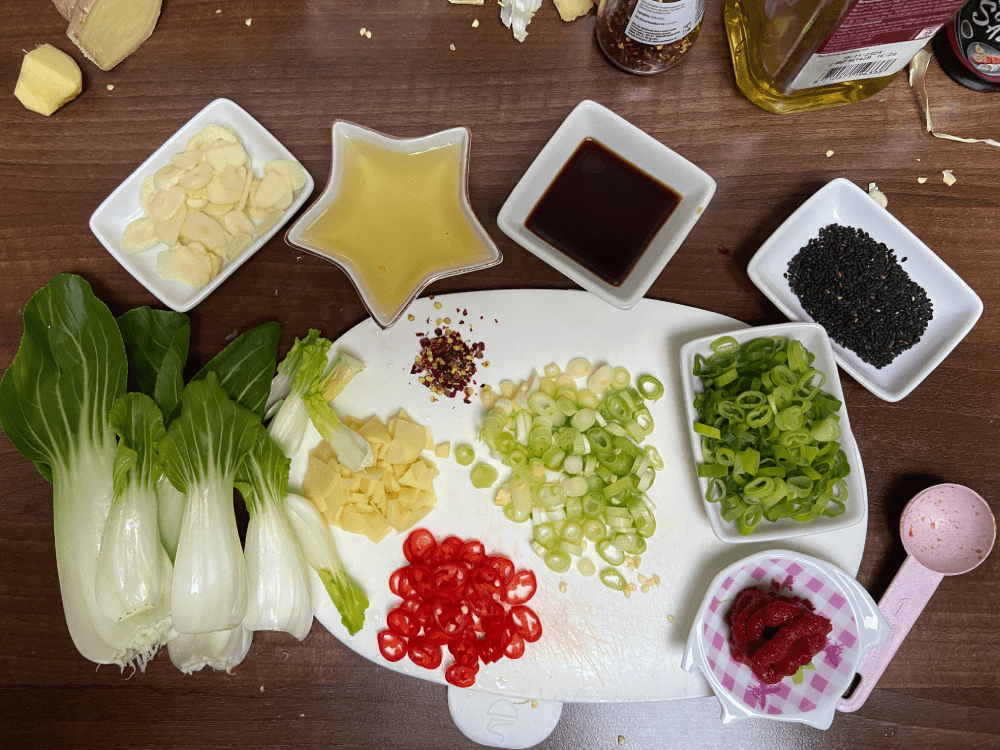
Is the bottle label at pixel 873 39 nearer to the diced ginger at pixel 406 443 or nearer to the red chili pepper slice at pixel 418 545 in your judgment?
the diced ginger at pixel 406 443

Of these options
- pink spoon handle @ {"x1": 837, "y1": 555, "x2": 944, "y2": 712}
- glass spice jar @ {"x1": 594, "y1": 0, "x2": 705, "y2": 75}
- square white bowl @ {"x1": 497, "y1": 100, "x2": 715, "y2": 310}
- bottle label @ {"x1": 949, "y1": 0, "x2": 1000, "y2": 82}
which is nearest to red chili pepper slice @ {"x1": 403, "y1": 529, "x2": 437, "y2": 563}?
square white bowl @ {"x1": 497, "y1": 100, "x2": 715, "y2": 310}

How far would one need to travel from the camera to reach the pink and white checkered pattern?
142 centimetres

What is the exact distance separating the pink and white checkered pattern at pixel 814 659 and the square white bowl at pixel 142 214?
1.32 m

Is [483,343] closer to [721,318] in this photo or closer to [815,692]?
[721,318]

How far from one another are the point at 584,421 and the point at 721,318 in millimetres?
409

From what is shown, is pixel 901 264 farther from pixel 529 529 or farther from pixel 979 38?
pixel 529 529

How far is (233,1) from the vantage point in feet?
5.01

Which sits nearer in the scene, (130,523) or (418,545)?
(130,523)

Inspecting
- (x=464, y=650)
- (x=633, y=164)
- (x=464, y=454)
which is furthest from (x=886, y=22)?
(x=464, y=650)

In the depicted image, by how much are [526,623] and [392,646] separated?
0.32 meters

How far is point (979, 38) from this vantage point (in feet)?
4.71

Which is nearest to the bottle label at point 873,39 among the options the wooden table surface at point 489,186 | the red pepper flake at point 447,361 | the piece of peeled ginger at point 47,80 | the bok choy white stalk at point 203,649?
the wooden table surface at point 489,186

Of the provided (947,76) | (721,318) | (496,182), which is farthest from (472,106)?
(947,76)

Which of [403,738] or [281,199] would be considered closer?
[281,199]
